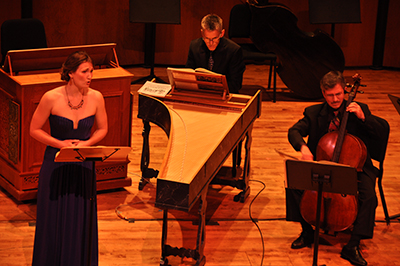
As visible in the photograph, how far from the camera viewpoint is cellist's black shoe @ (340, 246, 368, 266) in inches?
148

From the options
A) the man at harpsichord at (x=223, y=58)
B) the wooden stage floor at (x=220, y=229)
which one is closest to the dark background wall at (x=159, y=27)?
the wooden stage floor at (x=220, y=229)

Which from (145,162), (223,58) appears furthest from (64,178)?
(223,58)

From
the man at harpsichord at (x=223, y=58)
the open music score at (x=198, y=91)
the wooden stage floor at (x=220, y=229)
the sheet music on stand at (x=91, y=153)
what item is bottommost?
the wooden stage floor at (x=220, y=229)

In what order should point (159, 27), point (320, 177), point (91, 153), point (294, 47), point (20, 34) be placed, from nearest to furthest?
point (91, 153)
point (320, 177)
point (20, 34)
point (294, 47)
point (159, 27)

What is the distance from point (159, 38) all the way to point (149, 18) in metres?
1.43

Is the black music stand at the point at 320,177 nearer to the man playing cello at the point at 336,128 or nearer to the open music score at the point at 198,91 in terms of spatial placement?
the man playing cello at the point at 336,128

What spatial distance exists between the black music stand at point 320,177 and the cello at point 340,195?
0.49 meters

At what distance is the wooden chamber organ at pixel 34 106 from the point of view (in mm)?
4215

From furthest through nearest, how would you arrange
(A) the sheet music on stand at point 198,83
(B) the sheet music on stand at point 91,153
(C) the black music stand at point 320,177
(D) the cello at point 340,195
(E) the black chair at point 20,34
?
(E) the black chair at point 20,34 < (A) the sheet music on stand at point 198,83 < (D) the cello at point 340,195 < (C) the black music stand at point 320,177 < (B) the sheet music on stand at point 91,153

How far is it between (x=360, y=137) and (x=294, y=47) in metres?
3.54

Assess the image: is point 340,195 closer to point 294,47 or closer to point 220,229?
point 220,229

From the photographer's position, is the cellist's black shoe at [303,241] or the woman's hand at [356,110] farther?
the cellist's black shoe at [303,241]

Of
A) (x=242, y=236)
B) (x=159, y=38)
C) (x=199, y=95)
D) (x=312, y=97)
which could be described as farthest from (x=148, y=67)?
(x=242, y=236)

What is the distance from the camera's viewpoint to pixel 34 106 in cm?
421
